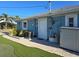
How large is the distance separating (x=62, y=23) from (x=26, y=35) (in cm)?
838

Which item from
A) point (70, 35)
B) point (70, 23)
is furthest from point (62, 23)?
point (70, 35)

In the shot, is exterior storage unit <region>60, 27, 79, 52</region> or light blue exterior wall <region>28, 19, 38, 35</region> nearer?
exterior storage unit <region>60, 27, 79, 52</region>

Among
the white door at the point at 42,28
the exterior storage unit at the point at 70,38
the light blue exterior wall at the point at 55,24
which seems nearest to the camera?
the exterior storage unit at the point at 70,38

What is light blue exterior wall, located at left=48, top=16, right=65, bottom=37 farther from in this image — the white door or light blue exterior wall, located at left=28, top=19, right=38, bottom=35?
light blue exterior wall, located at left=28, top=19, right=38, bottom=35

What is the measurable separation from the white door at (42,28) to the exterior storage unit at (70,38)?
22.8 ft

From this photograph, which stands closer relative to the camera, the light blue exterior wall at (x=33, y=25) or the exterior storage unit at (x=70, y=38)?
the exterior storage unit at (x=70, y=38)

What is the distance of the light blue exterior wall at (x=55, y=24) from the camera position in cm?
1845

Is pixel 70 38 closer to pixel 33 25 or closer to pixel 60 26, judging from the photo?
pixel 60 26

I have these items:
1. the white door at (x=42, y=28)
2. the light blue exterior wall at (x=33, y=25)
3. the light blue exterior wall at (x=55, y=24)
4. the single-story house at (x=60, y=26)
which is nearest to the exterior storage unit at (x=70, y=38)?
the single-story house at (x=60, y=26)

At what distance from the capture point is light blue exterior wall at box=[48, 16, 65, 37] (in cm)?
1845

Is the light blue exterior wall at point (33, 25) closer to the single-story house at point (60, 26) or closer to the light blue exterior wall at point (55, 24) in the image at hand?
the single-story house at point (60, 26)

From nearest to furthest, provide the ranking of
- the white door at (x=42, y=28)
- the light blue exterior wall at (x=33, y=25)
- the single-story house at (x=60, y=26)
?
the single-story house at (x=60, y=26)
the white door at (x=42, y=28)
the light blue exterior wall at (x=33, y=25)

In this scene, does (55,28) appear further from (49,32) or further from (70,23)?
(70,23)

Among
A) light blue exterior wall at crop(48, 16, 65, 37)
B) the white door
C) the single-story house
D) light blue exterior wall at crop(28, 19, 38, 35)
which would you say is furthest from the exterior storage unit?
light blue exterior wall at crop(28, 19, 38, 35)
